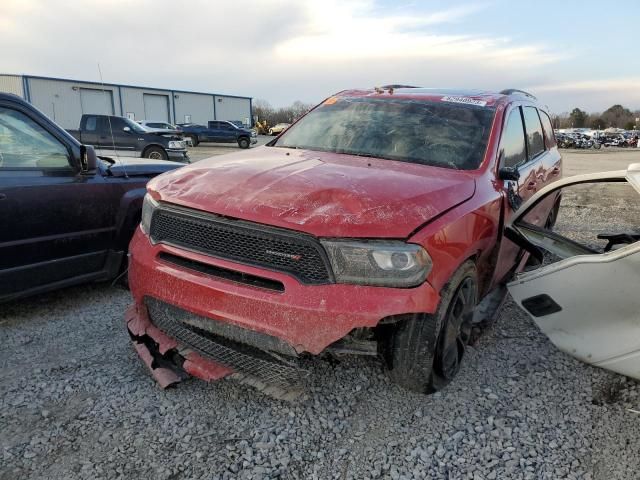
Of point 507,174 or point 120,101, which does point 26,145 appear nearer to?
point 507,174

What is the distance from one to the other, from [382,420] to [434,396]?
388mm

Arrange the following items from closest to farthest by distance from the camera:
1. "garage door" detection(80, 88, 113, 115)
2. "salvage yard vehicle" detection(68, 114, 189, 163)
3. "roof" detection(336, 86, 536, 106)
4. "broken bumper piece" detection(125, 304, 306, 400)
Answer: "broken bumper piece" detection(125, 304, 306, 400) < "roof" detection(336, 86, 536, 106) < "salvage yard vehicle" detection(68, 114, 189, 163) < "garage door" detection(80, 88, 113, 115)

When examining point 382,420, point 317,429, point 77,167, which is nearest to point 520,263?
point 382,420

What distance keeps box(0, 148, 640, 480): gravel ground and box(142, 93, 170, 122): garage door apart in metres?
44.1

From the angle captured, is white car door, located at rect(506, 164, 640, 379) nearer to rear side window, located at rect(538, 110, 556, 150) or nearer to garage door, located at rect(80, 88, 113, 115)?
rear side window, located at rect(538, 110, 556, 150)

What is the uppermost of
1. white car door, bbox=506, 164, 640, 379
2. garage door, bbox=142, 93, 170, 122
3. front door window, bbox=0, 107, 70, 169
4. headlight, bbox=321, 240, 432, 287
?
garage door, bbox=142, 93, 170, 122

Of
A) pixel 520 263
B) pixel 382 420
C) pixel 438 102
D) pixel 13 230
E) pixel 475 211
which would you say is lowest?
pixel 382 420

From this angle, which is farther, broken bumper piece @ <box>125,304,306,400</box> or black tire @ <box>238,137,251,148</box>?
black tire @ <box>238,137,251,148</box>

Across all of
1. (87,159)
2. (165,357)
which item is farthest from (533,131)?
(87,159)

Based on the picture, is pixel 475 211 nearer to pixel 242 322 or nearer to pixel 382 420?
pixel 382 420

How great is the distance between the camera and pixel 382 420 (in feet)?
8.67

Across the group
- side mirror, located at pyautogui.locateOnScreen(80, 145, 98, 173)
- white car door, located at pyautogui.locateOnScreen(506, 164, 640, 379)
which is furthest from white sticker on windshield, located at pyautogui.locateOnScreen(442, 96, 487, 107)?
side mirror, located at pyautogui.locateOnScreen(80, 145, 98, 173)

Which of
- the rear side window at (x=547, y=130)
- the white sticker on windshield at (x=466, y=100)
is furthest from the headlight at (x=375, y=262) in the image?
the rear side window at (x=547, y=130)

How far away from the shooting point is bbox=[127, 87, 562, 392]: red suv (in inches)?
90.6
